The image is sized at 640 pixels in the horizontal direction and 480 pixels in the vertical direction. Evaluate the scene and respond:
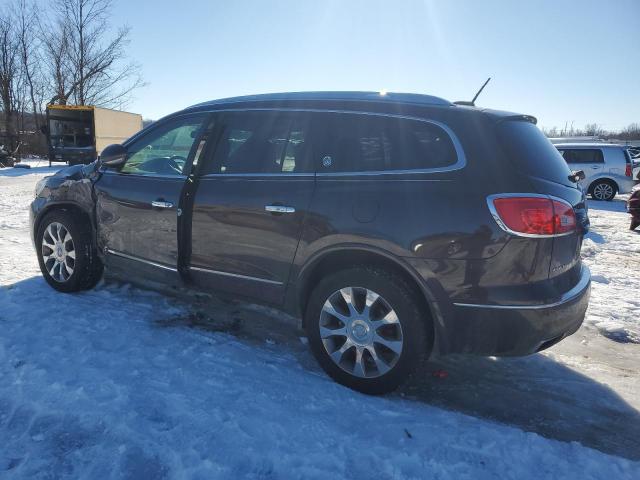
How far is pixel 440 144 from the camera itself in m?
2.69

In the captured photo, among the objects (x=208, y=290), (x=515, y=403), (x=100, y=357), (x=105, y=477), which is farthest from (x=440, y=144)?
(x=100, y=357)

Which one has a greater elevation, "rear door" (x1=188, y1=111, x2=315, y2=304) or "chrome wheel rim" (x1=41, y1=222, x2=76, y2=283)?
"rear door" (x1=188, y1=111, x2=315, y2=304)

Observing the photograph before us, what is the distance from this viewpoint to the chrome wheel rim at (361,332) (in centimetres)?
278

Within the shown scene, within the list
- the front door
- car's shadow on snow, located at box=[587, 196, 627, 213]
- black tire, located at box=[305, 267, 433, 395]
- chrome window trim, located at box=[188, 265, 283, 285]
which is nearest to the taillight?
black tire, located at box=[305, 267, 433, 395]

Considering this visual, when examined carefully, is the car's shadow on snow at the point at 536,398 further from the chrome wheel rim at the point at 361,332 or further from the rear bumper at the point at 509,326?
the rear bumper at the point at 509,326

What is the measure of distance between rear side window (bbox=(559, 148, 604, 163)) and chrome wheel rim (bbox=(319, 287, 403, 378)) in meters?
15.0

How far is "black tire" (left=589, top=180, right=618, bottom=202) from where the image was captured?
15203mm

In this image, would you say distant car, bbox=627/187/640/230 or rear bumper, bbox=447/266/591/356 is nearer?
rear bumper, bbox=447/266/591/356

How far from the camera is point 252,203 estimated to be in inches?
126

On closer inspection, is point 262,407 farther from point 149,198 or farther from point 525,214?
point 149,198

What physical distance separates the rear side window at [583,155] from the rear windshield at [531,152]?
14168 mm

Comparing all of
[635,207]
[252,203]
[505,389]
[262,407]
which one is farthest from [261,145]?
[635,207]

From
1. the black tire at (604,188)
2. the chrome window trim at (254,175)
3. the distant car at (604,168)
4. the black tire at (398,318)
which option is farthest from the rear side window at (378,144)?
the black tire at (604,188)

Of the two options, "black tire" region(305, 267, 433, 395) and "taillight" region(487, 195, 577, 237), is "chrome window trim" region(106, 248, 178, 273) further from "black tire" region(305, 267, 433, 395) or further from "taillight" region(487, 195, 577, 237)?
"taillight" region(487, 195, 577, 237)
